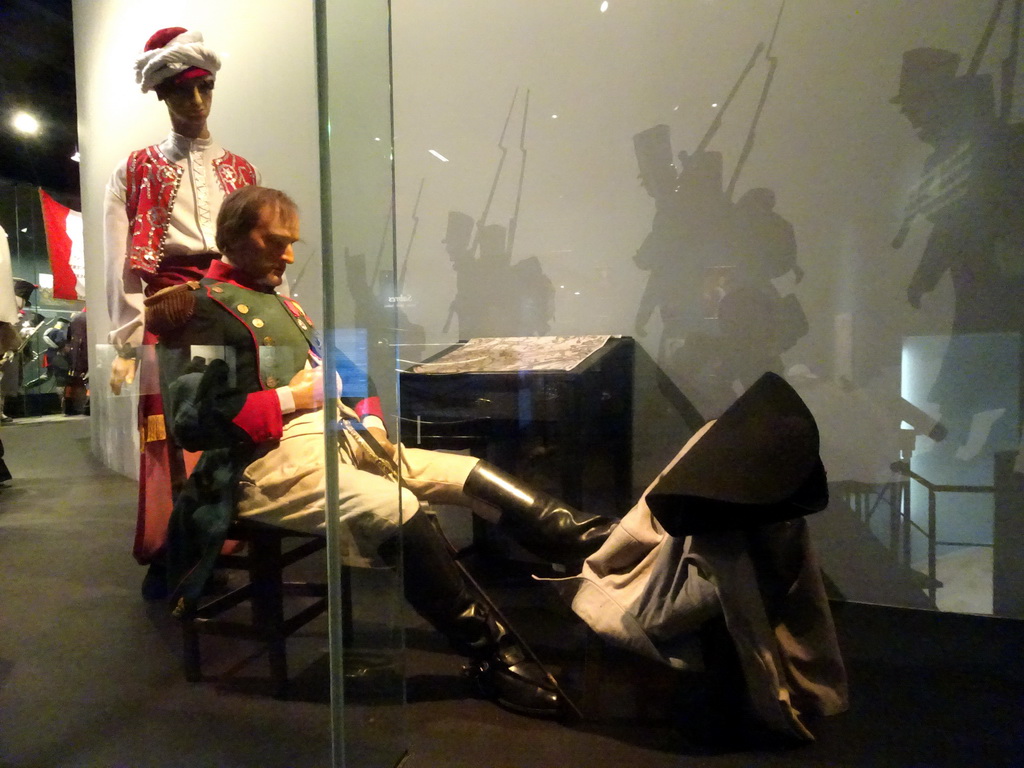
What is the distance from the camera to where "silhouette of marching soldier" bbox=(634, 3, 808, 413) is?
181cm

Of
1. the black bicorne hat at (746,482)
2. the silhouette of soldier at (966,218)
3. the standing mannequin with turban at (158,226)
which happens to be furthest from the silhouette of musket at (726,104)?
the standing mannequin with turban at (158,226)

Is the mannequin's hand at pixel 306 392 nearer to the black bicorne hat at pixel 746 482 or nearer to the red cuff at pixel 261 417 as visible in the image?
the red cuff at pixel 261 417

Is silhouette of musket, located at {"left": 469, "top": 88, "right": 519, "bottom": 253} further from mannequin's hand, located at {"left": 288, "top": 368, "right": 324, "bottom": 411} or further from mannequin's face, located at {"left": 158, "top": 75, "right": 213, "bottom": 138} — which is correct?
mannequin's hand, located at {"left": 288, "top": 368, "right": 324, "bottom": 411}

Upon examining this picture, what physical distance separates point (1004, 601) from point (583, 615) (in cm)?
124

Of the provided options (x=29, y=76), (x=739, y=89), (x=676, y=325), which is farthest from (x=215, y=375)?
(x=739, y=89)

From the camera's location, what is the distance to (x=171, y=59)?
53.5 inches

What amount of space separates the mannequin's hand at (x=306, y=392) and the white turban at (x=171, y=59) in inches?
30.2

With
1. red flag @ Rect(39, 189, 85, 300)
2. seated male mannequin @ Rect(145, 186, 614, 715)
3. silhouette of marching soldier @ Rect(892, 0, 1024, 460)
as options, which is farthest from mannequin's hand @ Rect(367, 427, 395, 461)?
silhouette of marching soldier @ Rect(892, 0, 1024, 460)

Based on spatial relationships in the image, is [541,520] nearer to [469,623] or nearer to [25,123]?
[469,623]

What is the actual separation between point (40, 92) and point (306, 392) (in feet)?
2.90

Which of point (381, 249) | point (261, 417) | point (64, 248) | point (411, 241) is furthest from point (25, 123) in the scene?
point (411, 241)

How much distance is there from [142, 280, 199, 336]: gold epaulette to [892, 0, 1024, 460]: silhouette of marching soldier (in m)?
1.81

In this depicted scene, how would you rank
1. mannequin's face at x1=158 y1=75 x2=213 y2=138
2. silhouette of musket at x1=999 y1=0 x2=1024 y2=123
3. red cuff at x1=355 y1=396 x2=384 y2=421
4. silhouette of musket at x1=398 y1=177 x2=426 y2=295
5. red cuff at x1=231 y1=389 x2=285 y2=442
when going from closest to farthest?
red cuff at x1=355 y1=396 x2=384 y2=421 < red cuff at x1=231 y1=389 x2=285 y2=442 < mannequin's face at x1=158 y1=75 x2=213 y2=138 < silhouette of musket at x1=999 y1=0 x2=1024 y2=123 < silhouette of musket at x1=398 y1=177 x2=426 y2=295

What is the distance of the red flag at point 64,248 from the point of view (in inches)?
53.8
